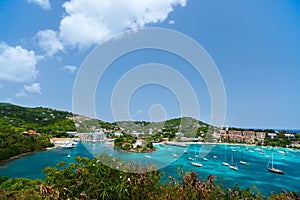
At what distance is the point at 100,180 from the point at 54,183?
23.9 inches

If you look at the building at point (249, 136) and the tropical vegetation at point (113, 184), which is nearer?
the tropical vegetation at point (113, 184)

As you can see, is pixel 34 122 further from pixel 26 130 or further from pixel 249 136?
pixel 249 136

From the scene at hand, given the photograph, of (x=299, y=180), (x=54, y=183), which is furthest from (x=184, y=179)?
(x=299, y=180)

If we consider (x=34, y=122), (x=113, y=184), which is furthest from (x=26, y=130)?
(x=113, y=184)

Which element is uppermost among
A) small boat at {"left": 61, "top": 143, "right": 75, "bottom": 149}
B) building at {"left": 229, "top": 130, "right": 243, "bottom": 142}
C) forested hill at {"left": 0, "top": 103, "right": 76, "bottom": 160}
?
building at {"left": 229, "top": 130, "right": 243, "bottom": 142}

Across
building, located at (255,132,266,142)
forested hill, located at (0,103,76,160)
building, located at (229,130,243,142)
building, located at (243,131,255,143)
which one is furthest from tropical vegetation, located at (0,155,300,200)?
building, located at (255,132,266,142)

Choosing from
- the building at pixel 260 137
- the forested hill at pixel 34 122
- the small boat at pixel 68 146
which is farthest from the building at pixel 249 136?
the forested hill at pixel 34 122

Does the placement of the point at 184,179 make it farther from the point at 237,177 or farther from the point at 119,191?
the point at 237,177

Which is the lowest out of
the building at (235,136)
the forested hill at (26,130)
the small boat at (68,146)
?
the small boat at (68,146)

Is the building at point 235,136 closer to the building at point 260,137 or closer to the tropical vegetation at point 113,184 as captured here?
the building at point 260,137

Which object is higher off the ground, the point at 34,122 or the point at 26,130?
the point at 34,122

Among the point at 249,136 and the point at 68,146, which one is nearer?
the point at 68,146

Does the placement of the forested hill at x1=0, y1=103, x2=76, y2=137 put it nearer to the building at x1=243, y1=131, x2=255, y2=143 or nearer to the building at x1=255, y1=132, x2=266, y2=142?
the building at x1=243, y1=131, x2=255, y2=143

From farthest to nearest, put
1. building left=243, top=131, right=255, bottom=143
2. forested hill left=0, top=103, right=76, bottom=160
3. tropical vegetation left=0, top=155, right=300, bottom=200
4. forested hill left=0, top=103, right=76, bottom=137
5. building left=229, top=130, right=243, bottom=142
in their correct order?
building left=229, top=130, right=243, bottom=142, building left=243, top=131, right=255, bottom=143, forested hill left=0, top=103, right=76, bottom=137, forested hill left=0, top=103, right=76, bottom=160, tropical vegetation left=0, top=155, right=300, bottom=200
